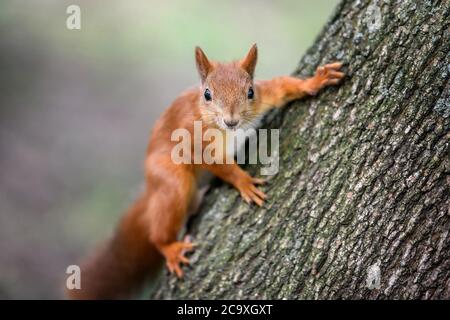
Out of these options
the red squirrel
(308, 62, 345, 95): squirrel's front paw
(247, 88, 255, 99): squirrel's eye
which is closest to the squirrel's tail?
the red squirrel

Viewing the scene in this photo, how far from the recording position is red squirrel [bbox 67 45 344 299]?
2354 millimetres

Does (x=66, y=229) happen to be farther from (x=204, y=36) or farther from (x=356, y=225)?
(x=356, y=225)

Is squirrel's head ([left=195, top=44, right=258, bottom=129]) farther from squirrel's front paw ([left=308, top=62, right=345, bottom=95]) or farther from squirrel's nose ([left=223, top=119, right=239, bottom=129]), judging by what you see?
squirrel's front paw ([left=308, top=62, right=345, bottom=95])

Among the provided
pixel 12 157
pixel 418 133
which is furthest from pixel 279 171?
pixel 12 157

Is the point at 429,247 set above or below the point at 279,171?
below

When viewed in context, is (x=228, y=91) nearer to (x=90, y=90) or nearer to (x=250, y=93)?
(x=250, y=93)

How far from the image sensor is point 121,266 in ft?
10.5

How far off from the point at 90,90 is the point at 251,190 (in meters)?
3.47

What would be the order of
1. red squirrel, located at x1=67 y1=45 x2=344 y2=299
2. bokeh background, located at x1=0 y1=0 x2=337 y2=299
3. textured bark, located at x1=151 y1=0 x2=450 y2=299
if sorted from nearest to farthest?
textured bark, located at x1=151 y1=0 x2=450 y2=299 < red squirrel, located at x1=67 y1=45 x2=344 y2=299 < bokeh background, located at x1=0 y1=0 x2=337 y2=299

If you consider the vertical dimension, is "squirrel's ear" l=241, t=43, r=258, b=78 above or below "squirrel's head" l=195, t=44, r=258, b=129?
above

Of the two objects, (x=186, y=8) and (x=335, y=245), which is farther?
(x=186, y=8)

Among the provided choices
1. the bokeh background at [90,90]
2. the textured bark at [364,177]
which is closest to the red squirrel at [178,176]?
the textured bark at [364,177]
